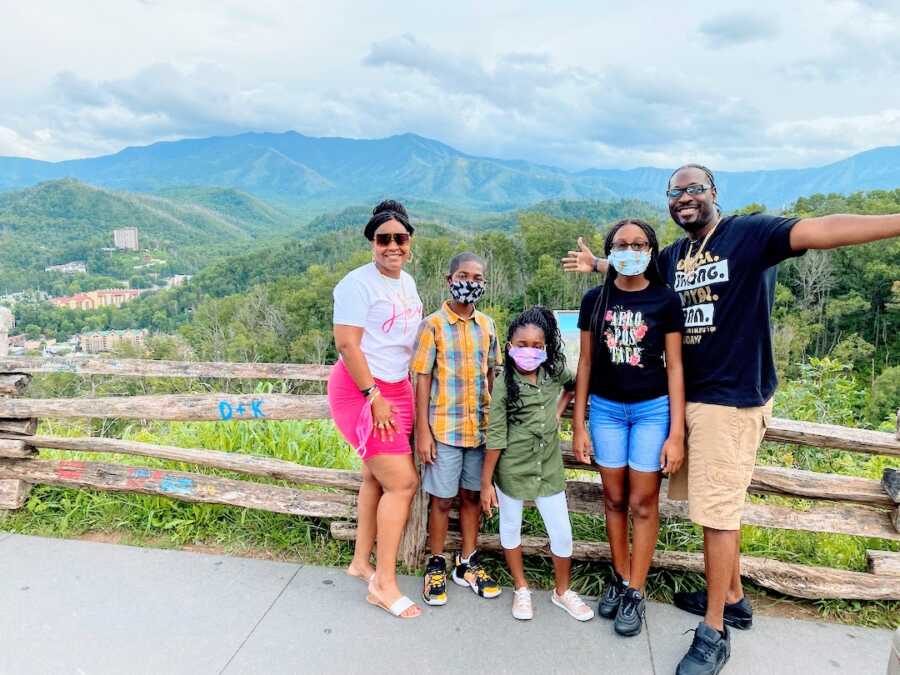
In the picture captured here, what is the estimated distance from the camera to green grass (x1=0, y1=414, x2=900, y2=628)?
3020mm

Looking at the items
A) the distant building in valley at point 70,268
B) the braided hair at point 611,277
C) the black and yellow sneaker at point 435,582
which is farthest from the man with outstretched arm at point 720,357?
the distant building in valley at point 70,268

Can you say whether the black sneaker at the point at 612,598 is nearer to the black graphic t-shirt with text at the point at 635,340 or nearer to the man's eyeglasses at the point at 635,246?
the black graphic t-shirt with text at the point at 635,340

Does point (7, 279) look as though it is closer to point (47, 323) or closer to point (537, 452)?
Result: point (47, 323)

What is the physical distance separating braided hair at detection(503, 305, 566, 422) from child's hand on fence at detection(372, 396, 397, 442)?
0.57 m

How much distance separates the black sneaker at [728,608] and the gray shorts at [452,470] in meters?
1.18

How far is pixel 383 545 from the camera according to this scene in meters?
2.78

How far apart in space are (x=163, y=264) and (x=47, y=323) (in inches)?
2228

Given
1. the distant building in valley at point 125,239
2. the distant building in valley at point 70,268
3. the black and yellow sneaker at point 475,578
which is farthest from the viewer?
the distant building in valley at point 125,239

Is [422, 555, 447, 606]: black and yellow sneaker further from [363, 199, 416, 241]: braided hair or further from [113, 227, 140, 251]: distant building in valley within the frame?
[113, 227, 140, 251]: distant building in valley

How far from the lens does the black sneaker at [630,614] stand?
8.47ft

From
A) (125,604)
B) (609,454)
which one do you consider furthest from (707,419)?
(125,604)

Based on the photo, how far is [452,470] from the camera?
2.82 metres

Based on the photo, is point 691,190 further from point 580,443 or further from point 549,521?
point 549,521

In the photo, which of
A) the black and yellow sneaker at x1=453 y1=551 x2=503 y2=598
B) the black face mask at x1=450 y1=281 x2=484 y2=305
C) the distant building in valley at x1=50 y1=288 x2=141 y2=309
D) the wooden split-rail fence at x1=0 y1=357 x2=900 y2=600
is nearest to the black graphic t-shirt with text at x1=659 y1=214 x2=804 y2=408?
the wooden split-rail fence at x1=0 y1=357 x2=900 y2=600
